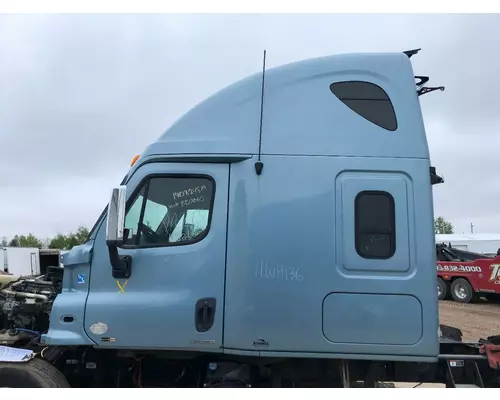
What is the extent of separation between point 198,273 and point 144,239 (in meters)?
0.55

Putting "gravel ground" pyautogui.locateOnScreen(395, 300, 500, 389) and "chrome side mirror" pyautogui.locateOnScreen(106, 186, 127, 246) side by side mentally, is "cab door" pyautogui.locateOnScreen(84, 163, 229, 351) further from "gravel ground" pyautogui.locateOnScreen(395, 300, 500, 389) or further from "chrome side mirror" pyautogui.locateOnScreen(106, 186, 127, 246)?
"gravel ground" pyautogui.locateOnScreen(395, 300, 500, 389)

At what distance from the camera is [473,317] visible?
512 inches

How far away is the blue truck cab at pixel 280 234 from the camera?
10.6 feet

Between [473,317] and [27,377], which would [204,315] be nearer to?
[27,377]

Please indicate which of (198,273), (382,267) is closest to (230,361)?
(198,273)

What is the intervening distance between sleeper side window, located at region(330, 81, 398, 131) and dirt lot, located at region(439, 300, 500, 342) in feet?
25.8

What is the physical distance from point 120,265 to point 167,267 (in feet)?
1.21

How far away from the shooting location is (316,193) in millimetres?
3361

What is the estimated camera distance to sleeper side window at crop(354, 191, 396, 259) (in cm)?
330

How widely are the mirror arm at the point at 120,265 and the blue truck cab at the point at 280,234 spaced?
0.02 meters

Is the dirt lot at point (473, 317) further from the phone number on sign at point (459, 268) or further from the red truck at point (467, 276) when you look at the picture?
the phone number on sign at point (459, 268)

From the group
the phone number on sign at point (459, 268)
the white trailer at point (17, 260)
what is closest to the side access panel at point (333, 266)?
the phone number on sign at point (459, 268)

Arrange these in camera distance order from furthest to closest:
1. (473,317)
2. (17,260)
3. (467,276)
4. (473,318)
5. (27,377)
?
(17,260)
(467,276)
(473,317)
(473,318)
(27,377)

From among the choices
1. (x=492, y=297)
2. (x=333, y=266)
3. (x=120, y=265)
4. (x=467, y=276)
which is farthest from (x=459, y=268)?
(x=120, y=265)
